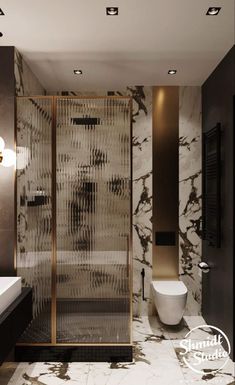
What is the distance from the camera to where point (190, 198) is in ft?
12.9

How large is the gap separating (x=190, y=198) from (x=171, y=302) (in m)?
1.23

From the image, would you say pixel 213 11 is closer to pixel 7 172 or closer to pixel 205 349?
pixel 7 172

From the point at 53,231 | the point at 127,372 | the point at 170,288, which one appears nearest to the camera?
the point at 127,372

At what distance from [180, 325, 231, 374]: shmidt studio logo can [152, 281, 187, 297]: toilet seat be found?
1.50 ft

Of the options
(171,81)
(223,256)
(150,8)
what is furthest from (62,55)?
(223,256)

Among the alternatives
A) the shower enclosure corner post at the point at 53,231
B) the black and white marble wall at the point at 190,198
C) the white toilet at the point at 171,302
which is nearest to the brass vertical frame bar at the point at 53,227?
the shower enclosure corner post at the point at 53,231

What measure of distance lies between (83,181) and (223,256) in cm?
144

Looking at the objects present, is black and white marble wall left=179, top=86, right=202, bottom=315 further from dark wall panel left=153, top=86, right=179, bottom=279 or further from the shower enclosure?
the shower enclosure

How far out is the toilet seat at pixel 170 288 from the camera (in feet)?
11.1

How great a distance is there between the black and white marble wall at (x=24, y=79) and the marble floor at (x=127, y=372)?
2309 millimetres

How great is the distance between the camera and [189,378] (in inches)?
103

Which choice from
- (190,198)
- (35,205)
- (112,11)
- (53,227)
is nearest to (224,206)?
(190,198)

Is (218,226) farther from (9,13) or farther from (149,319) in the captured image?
(9,13)

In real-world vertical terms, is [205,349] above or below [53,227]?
below
